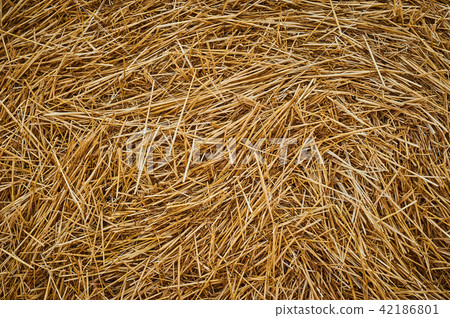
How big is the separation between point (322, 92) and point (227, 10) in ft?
1.40

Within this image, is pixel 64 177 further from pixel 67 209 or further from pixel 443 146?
pixel 443 146

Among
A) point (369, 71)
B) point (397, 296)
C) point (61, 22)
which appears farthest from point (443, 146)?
point (61, 22)

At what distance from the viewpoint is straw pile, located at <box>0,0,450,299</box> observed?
0.97m

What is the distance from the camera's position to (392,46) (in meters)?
1.05

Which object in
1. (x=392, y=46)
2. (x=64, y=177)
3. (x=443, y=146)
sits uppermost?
(x=392, y=46)

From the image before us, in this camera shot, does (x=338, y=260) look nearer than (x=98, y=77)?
Yes

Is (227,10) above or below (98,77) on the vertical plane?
above

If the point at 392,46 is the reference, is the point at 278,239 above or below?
below

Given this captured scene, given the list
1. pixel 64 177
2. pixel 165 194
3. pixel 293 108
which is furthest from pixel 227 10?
pixel 64 177

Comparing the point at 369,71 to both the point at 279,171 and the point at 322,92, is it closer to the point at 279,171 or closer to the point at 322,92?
the point at 322,92

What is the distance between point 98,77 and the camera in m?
1.05

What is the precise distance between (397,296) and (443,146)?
1.63ft

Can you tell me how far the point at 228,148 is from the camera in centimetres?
98

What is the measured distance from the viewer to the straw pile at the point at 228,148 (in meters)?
0.97
